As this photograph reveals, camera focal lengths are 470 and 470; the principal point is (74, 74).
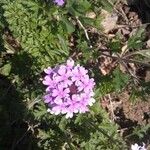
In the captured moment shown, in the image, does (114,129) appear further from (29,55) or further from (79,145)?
(29,55)

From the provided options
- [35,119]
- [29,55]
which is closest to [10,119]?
[35,119]

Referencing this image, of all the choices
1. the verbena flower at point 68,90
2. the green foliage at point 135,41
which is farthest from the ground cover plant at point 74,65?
the verbena flower at point 68,90

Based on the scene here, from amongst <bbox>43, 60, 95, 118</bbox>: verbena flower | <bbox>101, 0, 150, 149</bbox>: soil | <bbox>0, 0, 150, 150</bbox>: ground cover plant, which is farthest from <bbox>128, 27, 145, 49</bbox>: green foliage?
<bbox>43, 60, 95, 118</bbox>: verbena flower

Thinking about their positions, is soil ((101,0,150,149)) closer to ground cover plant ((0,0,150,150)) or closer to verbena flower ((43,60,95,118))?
ground cover plant ((0,0,150,150))

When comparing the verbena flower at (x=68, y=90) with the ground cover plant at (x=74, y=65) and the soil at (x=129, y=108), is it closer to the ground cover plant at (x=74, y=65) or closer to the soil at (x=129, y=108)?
the ground cover plant at (x=74, y=65)

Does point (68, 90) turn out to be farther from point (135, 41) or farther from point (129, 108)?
point (129, 108)

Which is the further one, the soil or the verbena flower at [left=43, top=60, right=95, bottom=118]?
the soil
